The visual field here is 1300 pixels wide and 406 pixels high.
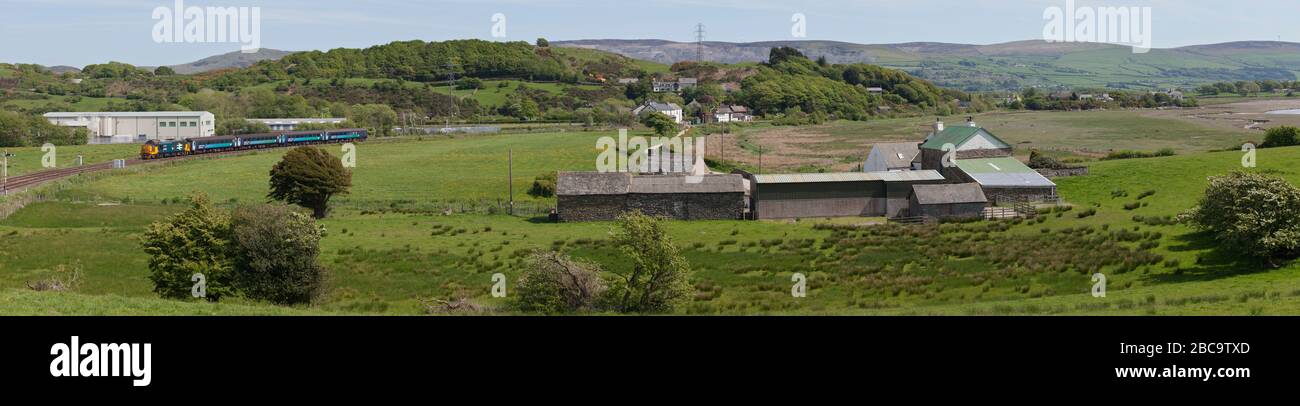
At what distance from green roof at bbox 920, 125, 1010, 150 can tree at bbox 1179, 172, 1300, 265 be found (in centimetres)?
2398

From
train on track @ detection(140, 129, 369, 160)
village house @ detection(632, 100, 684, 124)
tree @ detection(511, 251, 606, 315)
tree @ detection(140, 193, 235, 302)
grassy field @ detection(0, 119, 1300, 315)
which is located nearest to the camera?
grassy field @ detection(0, 119, 1300, 315)

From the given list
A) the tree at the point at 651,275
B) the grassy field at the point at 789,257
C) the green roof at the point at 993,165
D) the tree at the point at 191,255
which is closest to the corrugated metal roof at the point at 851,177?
the green roof at the point at 993,165

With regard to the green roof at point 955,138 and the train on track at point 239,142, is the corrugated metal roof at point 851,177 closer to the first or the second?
the green roof at point 955,138

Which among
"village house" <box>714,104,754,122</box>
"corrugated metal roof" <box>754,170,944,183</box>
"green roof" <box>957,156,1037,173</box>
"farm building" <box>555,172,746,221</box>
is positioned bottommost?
"farm building" <box>555,172,746,221</box>

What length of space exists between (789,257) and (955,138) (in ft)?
76.5

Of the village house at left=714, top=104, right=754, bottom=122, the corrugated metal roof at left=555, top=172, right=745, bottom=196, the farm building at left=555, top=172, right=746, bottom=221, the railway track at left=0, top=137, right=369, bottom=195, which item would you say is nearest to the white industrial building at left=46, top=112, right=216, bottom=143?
the railway track at left=0, top=137, right=369, bottom=195

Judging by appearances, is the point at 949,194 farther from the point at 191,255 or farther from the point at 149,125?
the point at 149,125

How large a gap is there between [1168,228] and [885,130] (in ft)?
283

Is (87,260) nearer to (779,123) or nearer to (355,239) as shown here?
(355,239)

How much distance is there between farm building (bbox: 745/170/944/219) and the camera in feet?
148

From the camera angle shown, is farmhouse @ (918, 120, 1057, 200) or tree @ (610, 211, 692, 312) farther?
farmhouse @ (918, 120, 1057, 200)

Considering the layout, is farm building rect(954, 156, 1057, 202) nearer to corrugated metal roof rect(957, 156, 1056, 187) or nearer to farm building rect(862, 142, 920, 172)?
corrugated metal roof rect(957, 156, 1056, 187)

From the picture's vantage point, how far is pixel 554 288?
22.2 metres
